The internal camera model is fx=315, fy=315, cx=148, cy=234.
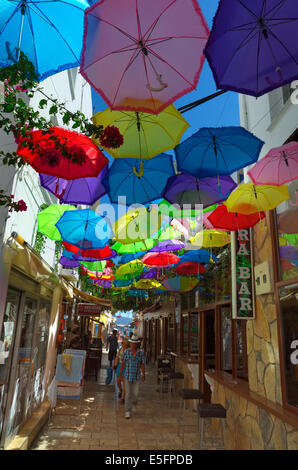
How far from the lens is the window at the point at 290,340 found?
409cm

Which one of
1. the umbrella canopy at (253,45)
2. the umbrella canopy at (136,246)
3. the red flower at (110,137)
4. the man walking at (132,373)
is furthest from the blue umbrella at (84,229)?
the umbrella canopy at (253,45)

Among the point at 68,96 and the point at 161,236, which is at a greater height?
the point at 68,96

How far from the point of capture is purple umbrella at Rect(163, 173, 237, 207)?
4.77m

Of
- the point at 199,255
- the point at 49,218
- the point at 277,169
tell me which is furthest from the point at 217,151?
the point at 199,255

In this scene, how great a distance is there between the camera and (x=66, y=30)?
9.88 feet

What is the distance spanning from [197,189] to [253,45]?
2.36 meters

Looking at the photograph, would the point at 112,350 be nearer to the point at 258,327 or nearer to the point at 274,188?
the point at 258,327

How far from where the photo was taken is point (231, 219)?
18.1 feet

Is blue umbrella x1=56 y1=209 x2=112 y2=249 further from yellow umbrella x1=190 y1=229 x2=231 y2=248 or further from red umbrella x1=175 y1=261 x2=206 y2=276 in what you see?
red umbrella x1=175 y1=261 x2=206 y2=276

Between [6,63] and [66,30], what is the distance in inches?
25.7

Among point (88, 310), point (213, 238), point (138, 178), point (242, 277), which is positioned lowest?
Answer: point (88, 310)

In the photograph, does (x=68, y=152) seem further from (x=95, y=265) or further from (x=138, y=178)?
(x=95, y=265)

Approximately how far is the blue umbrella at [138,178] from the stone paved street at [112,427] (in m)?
4.39
